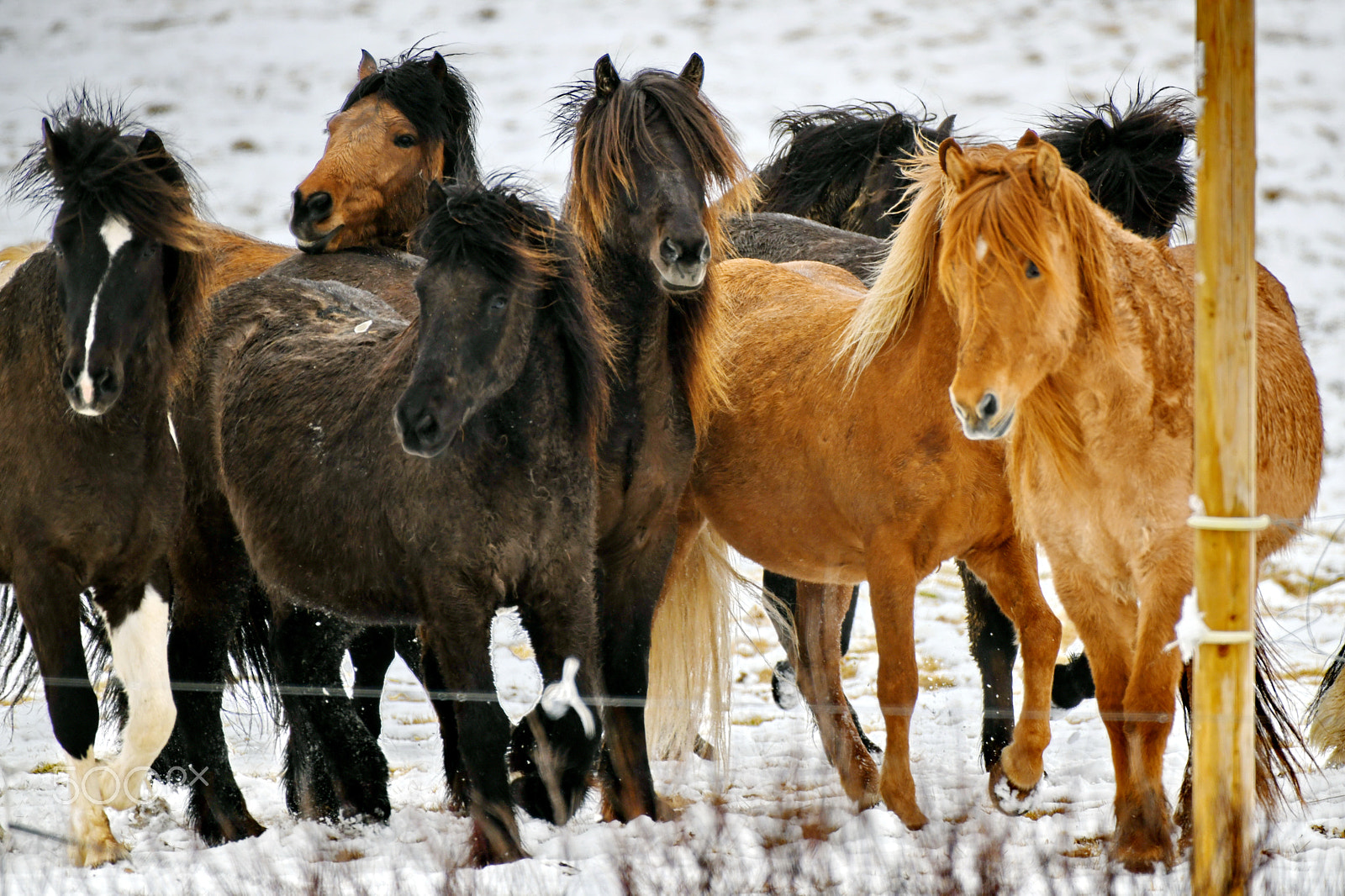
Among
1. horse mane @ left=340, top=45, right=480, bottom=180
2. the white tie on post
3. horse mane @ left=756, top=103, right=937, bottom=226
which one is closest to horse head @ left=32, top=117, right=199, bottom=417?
the white tie on post

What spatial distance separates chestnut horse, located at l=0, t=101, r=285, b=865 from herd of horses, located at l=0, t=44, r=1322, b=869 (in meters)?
0.01

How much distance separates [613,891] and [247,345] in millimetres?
2655

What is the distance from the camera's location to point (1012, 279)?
339cm

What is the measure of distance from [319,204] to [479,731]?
3.02m

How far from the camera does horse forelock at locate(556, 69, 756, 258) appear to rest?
4.24 meters

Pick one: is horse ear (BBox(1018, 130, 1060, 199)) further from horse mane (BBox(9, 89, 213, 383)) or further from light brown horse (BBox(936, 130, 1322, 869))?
horse mane (BBox(9, 89, 213, 383))

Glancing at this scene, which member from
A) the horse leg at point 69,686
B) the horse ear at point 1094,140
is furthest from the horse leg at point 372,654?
the horse ear at point 1094,140

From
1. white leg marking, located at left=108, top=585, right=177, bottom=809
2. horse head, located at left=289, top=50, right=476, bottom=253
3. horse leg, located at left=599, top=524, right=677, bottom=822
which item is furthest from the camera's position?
horse head, located at left=289, top=50, right=476, bottom=253

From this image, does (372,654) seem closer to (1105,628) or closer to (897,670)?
(897,670)

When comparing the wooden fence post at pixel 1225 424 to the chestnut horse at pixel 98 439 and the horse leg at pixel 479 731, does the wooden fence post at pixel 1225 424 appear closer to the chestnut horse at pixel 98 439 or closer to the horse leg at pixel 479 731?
the horse leg at pixel 479 731

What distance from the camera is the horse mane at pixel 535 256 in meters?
3.77

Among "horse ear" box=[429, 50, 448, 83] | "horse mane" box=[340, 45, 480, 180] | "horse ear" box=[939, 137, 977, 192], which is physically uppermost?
"horse ear" box=[429, 50, 448, 83]

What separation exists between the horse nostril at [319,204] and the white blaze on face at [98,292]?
182 cm

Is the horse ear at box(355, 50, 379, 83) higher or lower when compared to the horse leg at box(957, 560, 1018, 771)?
higher
